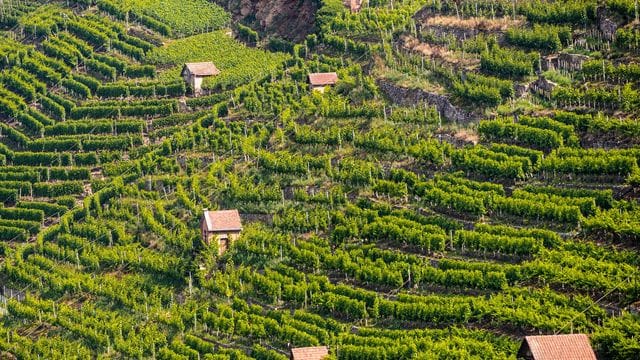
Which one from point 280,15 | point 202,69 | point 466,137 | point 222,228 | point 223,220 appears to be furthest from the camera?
point 280,15

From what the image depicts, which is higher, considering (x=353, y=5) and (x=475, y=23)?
(x=353, y=5)

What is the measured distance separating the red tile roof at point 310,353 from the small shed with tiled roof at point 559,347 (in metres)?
9.43

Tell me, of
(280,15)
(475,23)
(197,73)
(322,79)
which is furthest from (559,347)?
(280,15)

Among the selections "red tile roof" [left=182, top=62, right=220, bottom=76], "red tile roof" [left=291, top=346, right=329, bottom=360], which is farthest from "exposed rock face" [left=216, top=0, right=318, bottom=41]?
"red tile roof" [left=291, top=346, right=329, bottom=360]

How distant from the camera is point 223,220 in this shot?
87.1 m

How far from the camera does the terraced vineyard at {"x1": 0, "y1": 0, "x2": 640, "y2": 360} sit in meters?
76.9

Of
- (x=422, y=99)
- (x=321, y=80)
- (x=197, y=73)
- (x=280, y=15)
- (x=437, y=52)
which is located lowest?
(x=422, y=99)

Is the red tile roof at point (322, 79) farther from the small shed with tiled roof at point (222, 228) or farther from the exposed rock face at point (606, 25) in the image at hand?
the exposed rock face at point (606, 25)

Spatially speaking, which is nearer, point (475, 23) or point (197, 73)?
point (475, 23)

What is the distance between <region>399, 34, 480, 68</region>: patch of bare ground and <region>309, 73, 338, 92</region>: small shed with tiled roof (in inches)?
190

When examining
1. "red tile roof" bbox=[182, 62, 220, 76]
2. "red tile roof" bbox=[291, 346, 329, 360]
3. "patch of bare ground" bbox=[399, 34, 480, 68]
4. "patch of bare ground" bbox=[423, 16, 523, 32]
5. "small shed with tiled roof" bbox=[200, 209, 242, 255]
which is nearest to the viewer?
"red tile roof" bbox=[291, 346, 329, 360]

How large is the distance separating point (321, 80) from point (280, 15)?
14.6 metres

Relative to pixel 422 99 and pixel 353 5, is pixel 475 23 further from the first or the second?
pixel 353 5

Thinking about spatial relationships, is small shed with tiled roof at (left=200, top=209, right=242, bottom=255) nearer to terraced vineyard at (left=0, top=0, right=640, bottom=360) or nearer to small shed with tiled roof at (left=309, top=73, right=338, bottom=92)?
terraced vineyard at (left=0, top=0, right=640, bottom=360)
